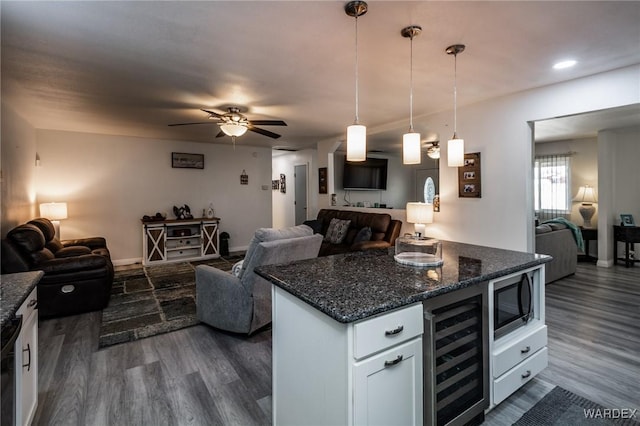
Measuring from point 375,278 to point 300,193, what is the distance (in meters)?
7.07

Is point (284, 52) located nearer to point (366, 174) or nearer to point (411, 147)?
point (411, 147)

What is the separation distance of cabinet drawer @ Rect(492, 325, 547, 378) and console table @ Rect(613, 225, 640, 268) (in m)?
4.69

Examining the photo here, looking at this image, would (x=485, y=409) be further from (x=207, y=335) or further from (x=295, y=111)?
(x=295, y=111)

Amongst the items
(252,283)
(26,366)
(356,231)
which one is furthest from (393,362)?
(356,231)

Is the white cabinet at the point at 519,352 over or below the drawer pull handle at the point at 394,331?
below

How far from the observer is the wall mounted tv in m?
7.48

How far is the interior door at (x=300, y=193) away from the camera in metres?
8.44

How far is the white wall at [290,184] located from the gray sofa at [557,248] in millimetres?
4256

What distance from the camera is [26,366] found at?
159 cm

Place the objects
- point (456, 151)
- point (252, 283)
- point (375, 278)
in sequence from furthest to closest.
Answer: point (252, 283) → point (456, 151) → point (375, 278)

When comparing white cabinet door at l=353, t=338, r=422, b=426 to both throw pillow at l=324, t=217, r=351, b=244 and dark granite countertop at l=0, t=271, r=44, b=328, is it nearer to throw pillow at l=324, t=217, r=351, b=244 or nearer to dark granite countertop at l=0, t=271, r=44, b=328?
dark granite countertop at l=0, t=271, r=44, b=328

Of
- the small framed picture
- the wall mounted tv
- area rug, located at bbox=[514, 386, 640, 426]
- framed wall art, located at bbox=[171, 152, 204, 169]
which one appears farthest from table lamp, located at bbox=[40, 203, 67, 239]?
the small framed picture

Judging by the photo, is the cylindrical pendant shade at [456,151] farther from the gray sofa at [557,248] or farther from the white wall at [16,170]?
the white wall at [16,170]

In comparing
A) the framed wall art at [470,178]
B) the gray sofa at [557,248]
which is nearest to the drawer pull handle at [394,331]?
the framed wall art at [470,178]
